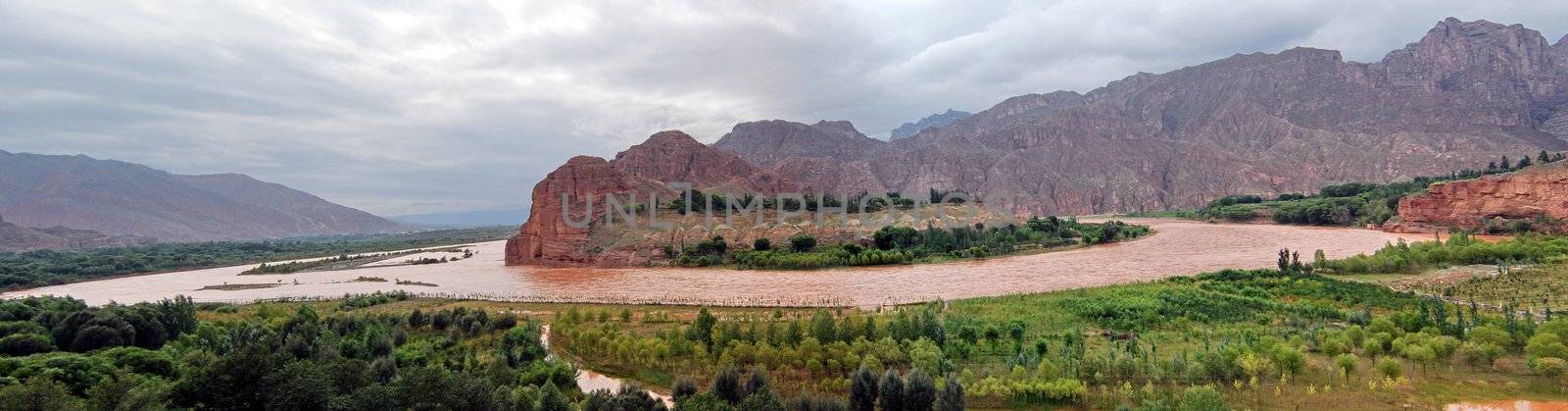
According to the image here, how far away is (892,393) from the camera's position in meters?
14.0

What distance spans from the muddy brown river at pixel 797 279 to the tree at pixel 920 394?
55.8 feet

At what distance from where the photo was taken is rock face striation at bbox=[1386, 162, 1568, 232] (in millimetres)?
51406

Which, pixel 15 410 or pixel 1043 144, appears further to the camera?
pixel 1043 144

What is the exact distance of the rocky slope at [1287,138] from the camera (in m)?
133

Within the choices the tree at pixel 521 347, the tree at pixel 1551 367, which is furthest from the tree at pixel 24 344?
the tree at pixel 1551 367

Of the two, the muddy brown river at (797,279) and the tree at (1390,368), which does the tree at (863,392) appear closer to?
the tree at (1390,368)

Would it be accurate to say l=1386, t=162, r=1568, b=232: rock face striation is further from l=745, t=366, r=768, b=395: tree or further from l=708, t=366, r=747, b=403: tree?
l=708, t=366, r=747, b=403: tree

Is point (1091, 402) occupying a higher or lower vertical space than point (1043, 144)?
lower

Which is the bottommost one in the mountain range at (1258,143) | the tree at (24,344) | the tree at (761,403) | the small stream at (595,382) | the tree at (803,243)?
the small stream at (595,382)

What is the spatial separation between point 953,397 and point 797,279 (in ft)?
97.6

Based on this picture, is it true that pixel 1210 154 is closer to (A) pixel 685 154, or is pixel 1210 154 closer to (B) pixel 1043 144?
(B) pixel 1043 144

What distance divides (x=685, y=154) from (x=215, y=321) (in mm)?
97065

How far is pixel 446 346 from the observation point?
2372cm

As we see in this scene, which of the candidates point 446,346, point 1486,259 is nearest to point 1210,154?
point 1486,259
